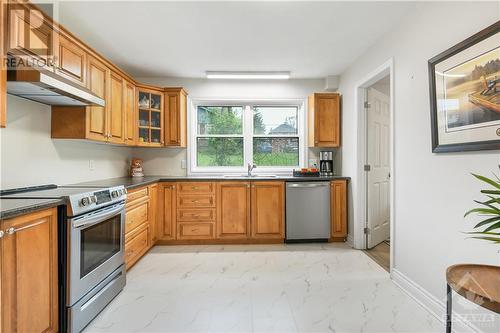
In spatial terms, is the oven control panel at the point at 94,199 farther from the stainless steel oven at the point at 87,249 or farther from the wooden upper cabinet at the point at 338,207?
the wooden upper cabinet at the point at 338,207

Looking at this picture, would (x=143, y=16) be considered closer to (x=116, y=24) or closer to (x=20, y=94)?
(x=116, y=24)

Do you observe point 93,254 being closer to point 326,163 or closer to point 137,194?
point 137,194

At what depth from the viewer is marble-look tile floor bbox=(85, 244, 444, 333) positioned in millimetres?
1892

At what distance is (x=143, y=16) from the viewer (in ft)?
7.96

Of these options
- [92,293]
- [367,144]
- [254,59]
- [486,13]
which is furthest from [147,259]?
[486,13]

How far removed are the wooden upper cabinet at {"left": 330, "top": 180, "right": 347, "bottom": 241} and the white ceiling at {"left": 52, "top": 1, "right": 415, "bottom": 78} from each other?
1713 millimetres

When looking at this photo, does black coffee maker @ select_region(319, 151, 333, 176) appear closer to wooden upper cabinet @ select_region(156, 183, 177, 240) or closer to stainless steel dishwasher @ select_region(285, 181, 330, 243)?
stainless steel dishwasher @ select_region(285, 181, 330, 243)

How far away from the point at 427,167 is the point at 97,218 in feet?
8.58

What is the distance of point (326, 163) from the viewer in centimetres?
418

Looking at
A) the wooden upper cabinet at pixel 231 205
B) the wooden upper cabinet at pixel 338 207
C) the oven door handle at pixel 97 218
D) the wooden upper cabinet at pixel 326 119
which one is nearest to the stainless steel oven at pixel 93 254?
the oven door handle at pixel 97 218

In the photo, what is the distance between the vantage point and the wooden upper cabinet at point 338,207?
376 cm

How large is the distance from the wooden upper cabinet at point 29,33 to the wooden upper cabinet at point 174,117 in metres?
1.92

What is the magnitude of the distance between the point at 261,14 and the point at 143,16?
3.59ft

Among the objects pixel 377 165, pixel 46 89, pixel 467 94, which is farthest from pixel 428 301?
pixel 46 89
